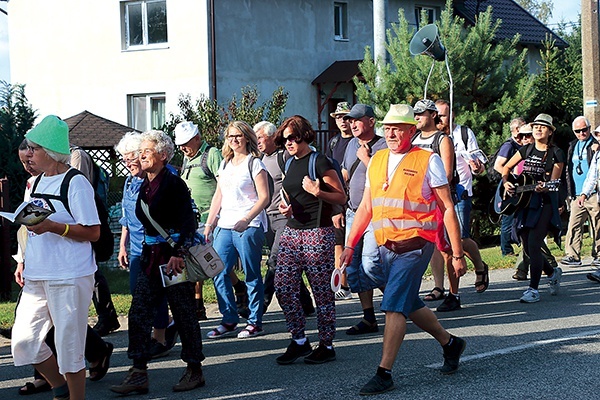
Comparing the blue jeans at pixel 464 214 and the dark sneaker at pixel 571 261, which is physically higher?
the blue jeans at pixel 464 214

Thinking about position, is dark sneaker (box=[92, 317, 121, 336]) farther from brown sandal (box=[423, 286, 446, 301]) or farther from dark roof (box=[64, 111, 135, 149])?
dark roof (box=[64, 111, 135, 149])

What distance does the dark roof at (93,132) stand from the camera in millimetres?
23125

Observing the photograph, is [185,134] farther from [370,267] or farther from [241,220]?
[370,267]

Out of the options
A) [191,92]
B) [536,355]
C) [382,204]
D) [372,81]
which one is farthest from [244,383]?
[191,92]

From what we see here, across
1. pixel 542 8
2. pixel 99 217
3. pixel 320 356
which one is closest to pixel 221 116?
pixel 320 356

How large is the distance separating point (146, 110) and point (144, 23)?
2.40m

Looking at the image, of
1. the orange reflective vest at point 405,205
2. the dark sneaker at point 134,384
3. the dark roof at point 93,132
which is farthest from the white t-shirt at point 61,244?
the dark roof at point 93,132

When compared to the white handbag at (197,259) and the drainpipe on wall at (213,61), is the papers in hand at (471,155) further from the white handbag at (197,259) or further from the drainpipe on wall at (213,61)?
the drainpipe on wall at (213,61)

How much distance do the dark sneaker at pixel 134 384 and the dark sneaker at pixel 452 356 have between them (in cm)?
210

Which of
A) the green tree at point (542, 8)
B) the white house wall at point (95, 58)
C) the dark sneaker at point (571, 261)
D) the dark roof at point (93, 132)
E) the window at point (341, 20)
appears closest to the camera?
the dark sneaker at point (571, 261)

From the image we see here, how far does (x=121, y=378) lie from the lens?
7.38 meters

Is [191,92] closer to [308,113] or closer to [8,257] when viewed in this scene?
[308,113]

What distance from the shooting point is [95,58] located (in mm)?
28094

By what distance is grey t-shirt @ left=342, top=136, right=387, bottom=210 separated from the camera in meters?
9.07
